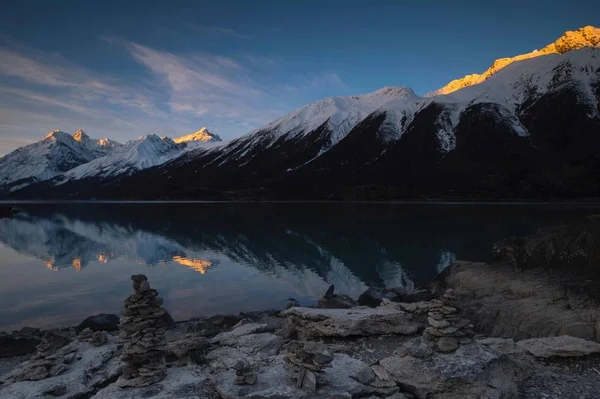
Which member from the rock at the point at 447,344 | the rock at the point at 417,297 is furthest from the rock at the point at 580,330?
the rock at the point at 417,297

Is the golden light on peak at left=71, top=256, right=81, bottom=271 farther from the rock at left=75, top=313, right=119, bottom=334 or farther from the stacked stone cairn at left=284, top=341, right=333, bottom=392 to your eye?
the stacked stone cairn at left=284, top=341, right=333, bottom=392

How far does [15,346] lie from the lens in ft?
58.7

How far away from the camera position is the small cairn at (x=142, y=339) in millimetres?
11352

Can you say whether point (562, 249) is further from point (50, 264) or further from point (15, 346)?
point (50, 264)

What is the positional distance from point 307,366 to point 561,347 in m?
7.96

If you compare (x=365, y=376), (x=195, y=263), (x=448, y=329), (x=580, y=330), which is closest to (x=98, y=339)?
(x=365, y=376)

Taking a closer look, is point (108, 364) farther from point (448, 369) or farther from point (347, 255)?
point (347, 255)

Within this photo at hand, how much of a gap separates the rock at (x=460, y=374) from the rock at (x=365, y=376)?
1.96 ft

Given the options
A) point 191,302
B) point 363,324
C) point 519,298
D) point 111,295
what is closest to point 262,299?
point 191,302

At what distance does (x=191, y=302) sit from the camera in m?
27.3

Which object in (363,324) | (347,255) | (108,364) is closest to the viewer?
(108,364)

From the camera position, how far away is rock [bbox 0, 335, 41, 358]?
1757cm

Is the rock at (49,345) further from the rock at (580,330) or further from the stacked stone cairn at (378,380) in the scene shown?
the rock at (580,330)

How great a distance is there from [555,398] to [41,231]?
8610 cm
